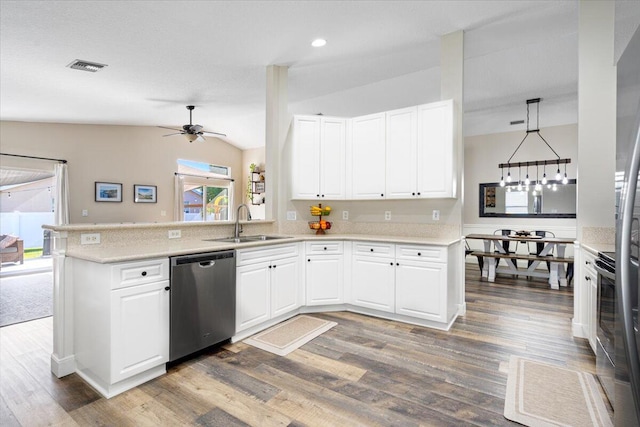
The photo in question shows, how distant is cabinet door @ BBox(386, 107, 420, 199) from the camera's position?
362 cm

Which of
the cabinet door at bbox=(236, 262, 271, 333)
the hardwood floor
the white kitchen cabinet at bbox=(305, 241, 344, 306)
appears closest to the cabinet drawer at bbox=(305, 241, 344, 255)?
the white kitchen cabinet at bbox=(305, 241, 344, 306)

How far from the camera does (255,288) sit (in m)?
3.02

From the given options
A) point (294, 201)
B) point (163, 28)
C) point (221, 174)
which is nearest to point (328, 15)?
point (163, 28)

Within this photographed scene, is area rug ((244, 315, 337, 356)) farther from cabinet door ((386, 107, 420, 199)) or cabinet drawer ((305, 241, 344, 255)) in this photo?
cabinet door ((386, 107, 420, 199))

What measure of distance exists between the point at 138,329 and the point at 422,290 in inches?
97.7

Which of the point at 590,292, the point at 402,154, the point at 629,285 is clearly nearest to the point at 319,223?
the point at 402,154

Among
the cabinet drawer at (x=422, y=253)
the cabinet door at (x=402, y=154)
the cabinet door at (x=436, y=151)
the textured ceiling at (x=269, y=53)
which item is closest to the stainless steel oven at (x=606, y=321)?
the cabinet drawer at (x=422, y=253)

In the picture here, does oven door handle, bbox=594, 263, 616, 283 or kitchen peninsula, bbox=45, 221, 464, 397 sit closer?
oven door handle, bbox=594, 263, 616, 283

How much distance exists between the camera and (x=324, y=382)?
2.23 metres

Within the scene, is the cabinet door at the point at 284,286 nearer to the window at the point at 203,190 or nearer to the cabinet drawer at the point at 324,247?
the cabinet drawer at the point at 324,247

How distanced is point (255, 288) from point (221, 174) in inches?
260

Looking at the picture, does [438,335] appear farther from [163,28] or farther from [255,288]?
[163,28]

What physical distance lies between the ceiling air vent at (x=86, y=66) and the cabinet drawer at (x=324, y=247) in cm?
318

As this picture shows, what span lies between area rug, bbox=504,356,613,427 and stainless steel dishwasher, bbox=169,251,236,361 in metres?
2.08
